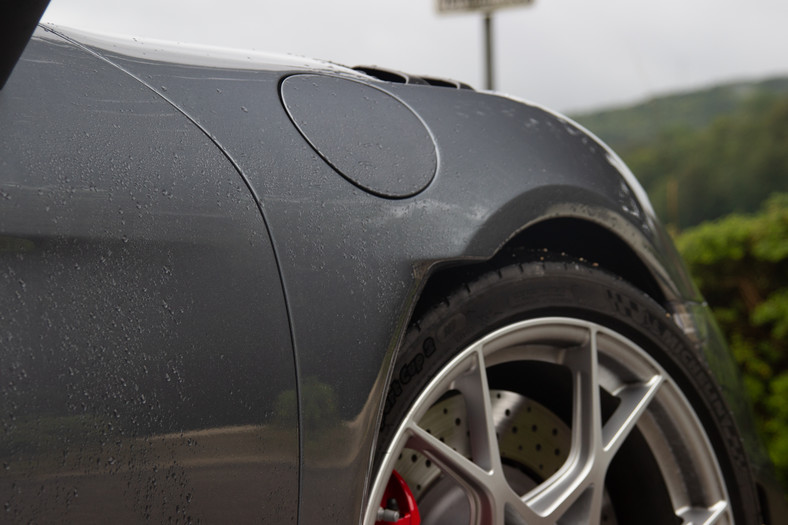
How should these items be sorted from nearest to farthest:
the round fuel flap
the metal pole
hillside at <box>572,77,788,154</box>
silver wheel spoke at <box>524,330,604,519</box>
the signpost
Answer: the round fuel flap, silver wheel spoke at <box>524,330,604,519</box>, the signpost, the metal pole, hillside at <box>572,77,788,154</box>

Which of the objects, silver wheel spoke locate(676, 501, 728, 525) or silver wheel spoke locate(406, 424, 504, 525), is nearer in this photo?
silver wheel spoke locate(406, 424, 504, 525)

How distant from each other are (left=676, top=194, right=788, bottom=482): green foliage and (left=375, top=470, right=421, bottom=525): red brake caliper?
2.89m

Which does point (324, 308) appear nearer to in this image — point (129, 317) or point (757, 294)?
point (129, 317)

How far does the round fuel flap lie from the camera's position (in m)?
1.35

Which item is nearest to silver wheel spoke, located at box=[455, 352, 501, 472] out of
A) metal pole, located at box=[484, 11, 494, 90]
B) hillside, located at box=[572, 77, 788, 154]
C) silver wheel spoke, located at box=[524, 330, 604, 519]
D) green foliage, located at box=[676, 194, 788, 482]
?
silver wheel spoke, located at box=[524, 330, 604, 519]

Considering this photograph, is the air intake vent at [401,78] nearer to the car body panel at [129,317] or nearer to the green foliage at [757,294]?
the car body panel at [129,317]

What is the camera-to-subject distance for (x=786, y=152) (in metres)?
5.52

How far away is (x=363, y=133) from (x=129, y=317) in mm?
514

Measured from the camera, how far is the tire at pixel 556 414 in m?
1.42

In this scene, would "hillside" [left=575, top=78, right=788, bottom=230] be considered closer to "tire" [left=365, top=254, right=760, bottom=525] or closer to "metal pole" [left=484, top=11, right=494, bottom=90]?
"metal pole" [left=484, top=11, right=494, bottom=90]

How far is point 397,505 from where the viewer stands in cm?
144

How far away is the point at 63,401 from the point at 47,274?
152 millimetres

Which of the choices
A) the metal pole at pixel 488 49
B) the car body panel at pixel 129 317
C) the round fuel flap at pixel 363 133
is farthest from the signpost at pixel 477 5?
the car body panel at pixel 129 317

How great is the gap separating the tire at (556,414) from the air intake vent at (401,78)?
41cm
